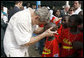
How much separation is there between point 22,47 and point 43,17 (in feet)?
1.52

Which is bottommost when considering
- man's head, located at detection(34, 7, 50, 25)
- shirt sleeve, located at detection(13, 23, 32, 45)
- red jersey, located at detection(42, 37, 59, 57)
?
red jersey, located at detection(42, 37, 59, 57)

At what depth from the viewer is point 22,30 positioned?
7.43 ft

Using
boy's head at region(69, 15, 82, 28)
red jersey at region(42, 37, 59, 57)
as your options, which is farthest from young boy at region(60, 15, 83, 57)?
red jersey at region(42, 37, 59, 57)

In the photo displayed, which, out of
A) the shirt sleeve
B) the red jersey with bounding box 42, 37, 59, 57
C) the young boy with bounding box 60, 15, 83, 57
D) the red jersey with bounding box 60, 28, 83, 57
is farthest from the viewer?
the red jersey with bounding box 42, 37, 59, 57

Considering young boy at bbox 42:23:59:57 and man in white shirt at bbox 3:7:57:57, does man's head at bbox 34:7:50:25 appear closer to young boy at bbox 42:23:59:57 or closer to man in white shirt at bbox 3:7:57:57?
man in white shirt at bbox 3:7:57:57

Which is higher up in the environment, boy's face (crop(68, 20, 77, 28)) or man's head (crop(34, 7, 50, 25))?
man's head (crop(34, 7, 50, 25))

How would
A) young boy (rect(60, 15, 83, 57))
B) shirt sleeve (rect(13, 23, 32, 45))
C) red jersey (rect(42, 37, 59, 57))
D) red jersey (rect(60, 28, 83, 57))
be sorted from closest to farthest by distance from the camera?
shirt sleeve (rect(13, 23, 32, 45)) < young boy (rect(60, 15, 83, 57)) < red jersey (rect(60, 28, 83, 57)) < red jersey (rect(42, 37, 59, 57))

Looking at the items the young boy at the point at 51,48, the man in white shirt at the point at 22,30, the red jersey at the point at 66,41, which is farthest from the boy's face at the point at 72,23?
the young boy at the point at 51,48

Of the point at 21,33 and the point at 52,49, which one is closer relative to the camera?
the point at 21,33

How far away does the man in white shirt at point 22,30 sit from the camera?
226cm

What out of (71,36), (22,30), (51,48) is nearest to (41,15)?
(22,30)

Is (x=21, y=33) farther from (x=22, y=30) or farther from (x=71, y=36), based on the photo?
(x=71, y=36)

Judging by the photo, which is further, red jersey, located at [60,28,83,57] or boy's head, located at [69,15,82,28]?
red jersey, located at [60,28,83,57]

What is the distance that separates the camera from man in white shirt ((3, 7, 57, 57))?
A: 2256 millimetres
